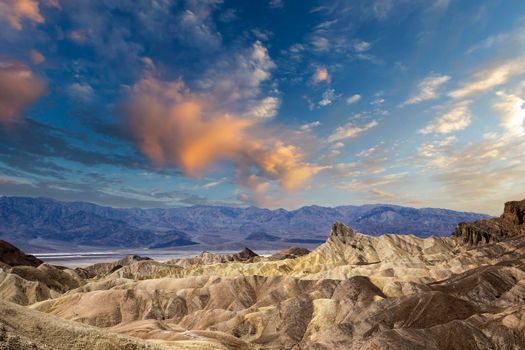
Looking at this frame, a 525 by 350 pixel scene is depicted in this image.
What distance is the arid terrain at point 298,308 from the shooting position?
1708 inches

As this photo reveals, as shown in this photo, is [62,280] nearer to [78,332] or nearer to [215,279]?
[215,279]

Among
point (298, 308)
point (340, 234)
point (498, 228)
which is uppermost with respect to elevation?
point (498, 228)

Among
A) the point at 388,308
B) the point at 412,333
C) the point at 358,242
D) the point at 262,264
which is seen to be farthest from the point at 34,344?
the point at 358,242

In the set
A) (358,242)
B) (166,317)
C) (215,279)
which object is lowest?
(166,317)

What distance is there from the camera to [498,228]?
5886 inches

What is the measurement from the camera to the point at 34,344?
2644 cm

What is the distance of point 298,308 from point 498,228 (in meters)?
107

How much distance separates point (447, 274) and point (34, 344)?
93.4 metres

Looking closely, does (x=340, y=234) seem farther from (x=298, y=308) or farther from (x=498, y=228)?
(x=298, y=308)

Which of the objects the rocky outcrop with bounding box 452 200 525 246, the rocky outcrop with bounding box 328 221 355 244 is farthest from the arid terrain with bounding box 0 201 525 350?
the rocky outcrop with bounding box 328 221 355 244

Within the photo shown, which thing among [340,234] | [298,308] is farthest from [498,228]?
[298,308]

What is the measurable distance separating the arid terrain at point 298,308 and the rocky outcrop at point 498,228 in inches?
31.4

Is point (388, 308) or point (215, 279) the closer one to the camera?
point (388, 308)

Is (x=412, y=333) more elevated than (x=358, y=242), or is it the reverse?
(x=358, y=242)
